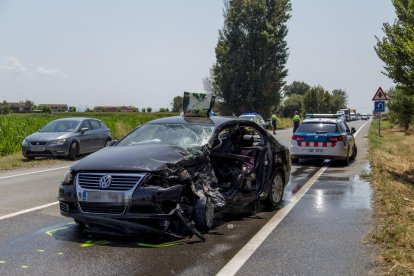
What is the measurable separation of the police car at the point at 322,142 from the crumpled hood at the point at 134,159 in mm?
9862

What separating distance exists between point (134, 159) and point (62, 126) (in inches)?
513

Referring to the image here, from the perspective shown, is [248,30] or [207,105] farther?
[248,30]

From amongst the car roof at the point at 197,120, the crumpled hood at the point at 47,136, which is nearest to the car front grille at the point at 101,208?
the car roof at the point at 197,120

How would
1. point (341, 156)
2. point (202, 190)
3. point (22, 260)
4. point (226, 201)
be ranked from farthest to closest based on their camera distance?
point (341, 156)
point (226, 201)
point (202, 190)
point (22, 260)

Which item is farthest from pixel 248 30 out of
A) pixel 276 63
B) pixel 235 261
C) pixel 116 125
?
pixel 235 261

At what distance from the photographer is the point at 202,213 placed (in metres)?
6.23

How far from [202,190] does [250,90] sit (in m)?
47.9

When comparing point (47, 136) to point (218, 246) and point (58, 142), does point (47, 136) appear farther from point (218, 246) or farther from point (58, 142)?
point (218, 246)

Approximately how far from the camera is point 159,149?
6.55 metres

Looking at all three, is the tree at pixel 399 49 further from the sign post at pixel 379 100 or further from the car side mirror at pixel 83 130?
the sign post at pixel 379 100

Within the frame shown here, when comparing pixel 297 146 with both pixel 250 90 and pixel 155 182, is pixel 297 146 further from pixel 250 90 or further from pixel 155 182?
pixel 250 90

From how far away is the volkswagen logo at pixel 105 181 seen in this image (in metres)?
5.85

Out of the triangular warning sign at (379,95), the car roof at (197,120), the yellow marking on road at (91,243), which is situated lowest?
the yellow marking on road at (91,243)

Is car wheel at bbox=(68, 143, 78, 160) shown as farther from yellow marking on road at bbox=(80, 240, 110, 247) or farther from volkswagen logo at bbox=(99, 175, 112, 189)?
volkswagen logo at bbox=(99, 175, 112, 189)
